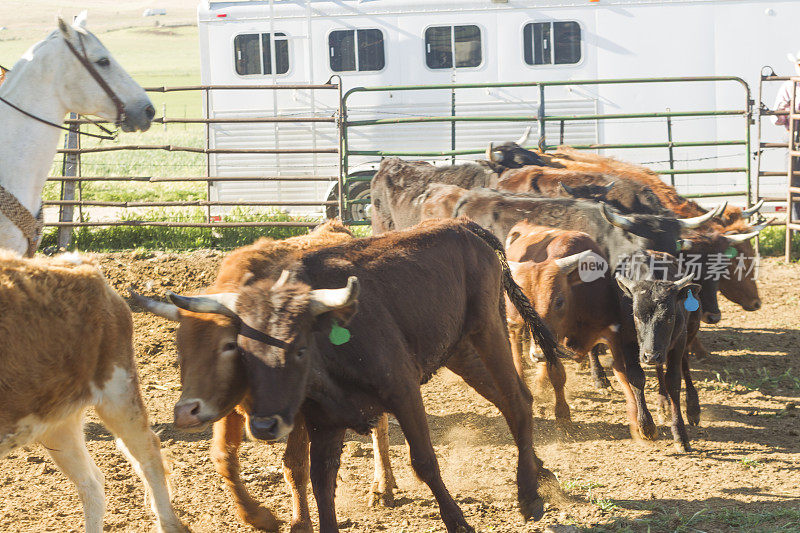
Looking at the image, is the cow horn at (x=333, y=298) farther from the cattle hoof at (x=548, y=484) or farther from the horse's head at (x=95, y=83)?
the horse's head at (x=95, y=83)

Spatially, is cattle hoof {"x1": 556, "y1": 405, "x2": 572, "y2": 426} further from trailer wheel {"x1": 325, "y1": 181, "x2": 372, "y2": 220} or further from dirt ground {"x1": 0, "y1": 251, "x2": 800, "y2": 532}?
trailer wheel {"x1": 325, "y1": 181, "x2": 372, "y2": 220}

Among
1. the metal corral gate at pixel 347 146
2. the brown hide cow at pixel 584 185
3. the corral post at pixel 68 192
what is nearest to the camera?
the brown hide cow at pixel 584 185

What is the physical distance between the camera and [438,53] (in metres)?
13.0

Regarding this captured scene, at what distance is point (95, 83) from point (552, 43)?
8.10 meters

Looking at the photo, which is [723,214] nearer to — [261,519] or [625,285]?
[625,285]

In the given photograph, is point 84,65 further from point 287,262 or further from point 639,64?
point 639,64

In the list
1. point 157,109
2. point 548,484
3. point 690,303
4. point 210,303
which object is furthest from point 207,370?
point 157,109

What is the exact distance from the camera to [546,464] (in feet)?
18.5

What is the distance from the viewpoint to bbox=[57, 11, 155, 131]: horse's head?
20.4ft

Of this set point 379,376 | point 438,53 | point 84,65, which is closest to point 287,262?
point 379,376

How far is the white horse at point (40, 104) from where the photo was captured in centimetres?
590

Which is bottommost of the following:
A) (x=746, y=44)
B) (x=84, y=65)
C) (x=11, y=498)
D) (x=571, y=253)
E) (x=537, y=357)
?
(x=11, y=498)

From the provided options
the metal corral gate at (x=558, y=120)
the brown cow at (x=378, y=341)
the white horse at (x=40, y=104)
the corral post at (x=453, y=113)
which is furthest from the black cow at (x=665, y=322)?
the corral post at (x=453, y=113)

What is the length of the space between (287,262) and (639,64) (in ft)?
31.8
